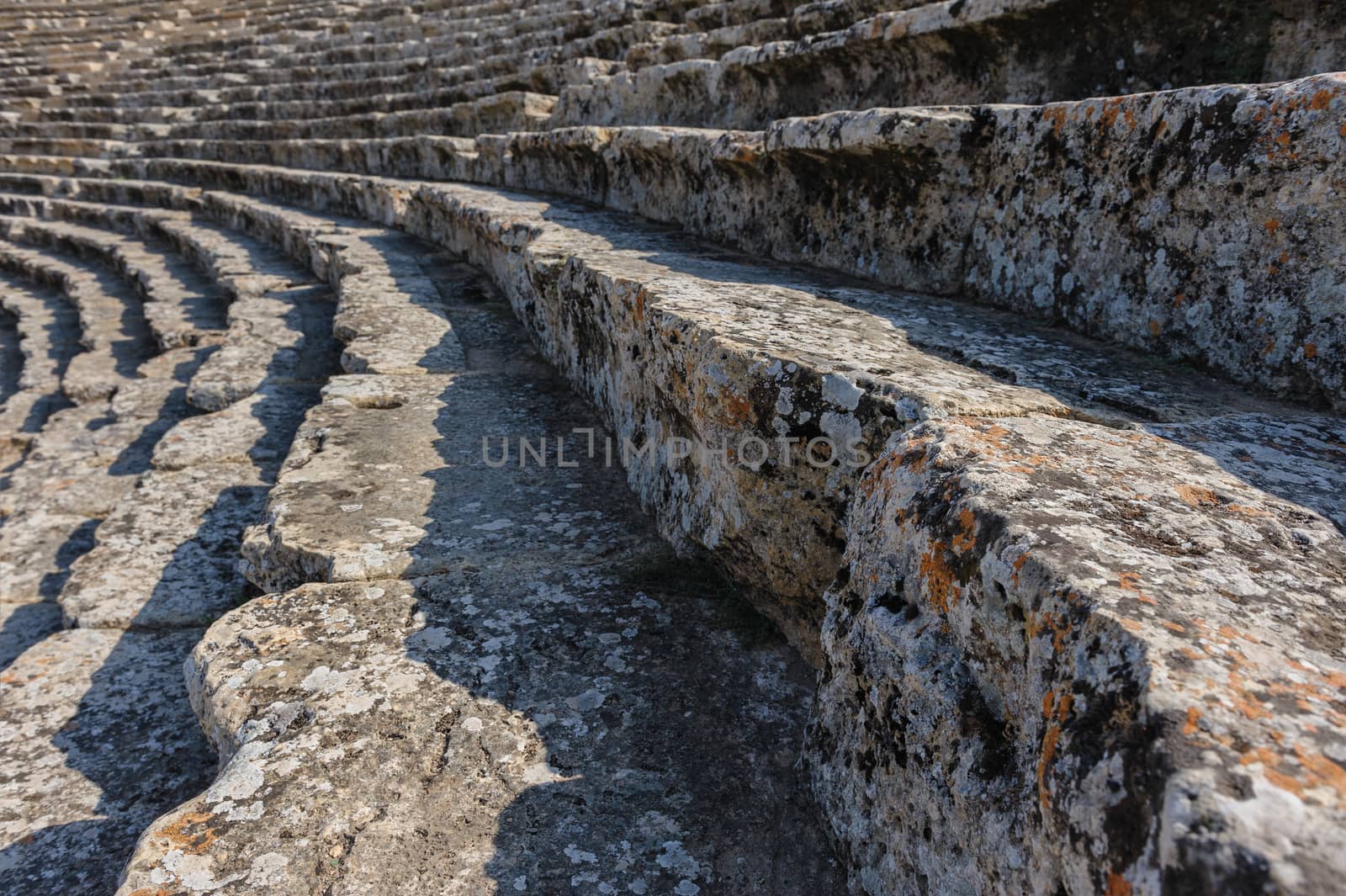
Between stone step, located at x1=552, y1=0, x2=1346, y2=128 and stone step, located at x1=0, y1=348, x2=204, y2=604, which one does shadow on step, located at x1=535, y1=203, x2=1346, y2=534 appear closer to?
stone step, located at x1=552, y1=0, x2=1346, y2=128

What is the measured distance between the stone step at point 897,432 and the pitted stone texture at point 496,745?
0.49ft

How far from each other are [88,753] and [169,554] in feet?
2.71

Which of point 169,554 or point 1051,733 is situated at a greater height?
point 1051,733

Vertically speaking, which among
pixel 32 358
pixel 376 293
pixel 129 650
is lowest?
pixel 32 358

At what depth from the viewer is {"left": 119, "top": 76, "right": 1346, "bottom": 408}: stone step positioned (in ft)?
5.25

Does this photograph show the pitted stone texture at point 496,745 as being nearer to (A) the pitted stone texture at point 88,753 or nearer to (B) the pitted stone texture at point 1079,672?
(B) the pitted stone texture at point 1079,672

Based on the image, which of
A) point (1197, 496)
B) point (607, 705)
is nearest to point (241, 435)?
point (607, 705)

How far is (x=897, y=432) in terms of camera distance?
4.88 feet

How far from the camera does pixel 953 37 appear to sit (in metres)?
3.12

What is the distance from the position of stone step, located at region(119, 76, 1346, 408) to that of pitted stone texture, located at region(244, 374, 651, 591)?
3.63ft

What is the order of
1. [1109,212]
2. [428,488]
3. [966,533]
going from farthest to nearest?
[428,488] < [1109,212] < [966,533]

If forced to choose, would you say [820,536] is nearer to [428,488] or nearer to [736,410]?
[736,410]

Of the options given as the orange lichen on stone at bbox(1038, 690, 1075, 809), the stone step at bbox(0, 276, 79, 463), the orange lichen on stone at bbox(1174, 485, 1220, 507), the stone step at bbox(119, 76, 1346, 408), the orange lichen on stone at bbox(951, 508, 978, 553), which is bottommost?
the stone step at bbox(0, 276, 79, 463)

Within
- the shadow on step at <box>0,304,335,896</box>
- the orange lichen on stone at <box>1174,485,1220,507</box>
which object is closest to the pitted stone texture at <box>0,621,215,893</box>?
the shadow on step at <box>0,304,335,896</box>
